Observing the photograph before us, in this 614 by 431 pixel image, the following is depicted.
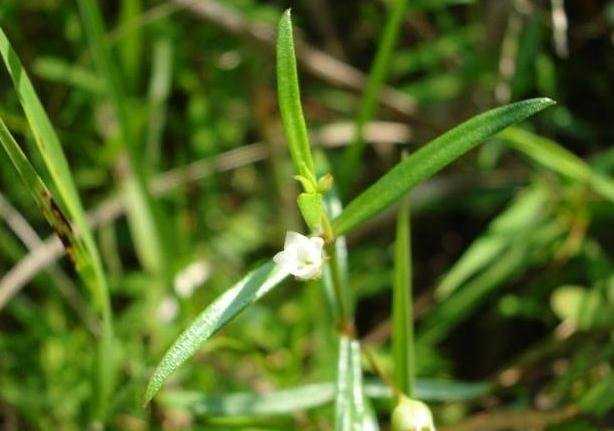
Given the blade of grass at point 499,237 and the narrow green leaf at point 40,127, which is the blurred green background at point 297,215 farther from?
the narrow green leaf at point 40,127

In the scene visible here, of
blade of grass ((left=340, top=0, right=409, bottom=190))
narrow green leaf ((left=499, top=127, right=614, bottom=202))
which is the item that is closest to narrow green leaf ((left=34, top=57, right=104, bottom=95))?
blade of grass ((left=340, top=0, right=409, bottom=190))

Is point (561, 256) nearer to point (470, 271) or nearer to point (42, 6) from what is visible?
point (470, 271)

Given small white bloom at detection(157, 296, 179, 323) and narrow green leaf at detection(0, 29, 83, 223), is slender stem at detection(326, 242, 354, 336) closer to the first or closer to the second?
narrow green leaf at detection(0, 29, 83, 223)

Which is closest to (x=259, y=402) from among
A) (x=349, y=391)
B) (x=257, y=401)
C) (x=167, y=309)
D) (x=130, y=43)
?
(x=257, y=401)

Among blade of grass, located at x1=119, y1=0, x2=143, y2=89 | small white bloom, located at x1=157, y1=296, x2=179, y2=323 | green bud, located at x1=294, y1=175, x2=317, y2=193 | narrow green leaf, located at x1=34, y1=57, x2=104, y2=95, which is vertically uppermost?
narrow green leaf, located at x1=34, y1=57, x2=104, y2=95

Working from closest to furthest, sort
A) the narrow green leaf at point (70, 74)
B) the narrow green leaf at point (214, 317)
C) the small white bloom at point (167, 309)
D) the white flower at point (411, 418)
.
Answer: the narrow green leaf at point (214, 317), the white flower at point (411, 418), the small white bloom at point (167, 309), the narrow green leaf at point (70, 74)

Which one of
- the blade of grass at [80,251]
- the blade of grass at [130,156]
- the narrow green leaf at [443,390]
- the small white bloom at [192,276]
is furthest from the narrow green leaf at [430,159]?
the small white bloom at [192,276]
